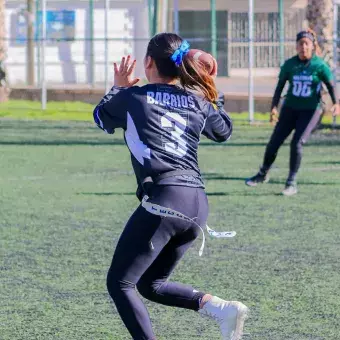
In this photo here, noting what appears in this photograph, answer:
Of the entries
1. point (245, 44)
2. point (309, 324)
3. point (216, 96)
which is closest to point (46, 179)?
point (309, 324)

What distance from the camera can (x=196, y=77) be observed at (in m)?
6.08

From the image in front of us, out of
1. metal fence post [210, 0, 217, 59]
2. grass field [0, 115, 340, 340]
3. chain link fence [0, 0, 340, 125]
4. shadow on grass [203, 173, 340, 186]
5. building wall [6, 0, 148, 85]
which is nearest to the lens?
grass field [0, 115, 340, 340]

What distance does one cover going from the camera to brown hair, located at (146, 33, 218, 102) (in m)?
6.03

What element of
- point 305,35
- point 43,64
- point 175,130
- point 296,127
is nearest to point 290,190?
point 296,127

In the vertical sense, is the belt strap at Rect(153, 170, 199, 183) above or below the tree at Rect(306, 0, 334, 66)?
below

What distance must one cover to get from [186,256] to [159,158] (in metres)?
4.26

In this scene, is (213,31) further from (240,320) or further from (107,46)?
(240,320)

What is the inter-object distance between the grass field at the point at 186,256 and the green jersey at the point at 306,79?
114 cm

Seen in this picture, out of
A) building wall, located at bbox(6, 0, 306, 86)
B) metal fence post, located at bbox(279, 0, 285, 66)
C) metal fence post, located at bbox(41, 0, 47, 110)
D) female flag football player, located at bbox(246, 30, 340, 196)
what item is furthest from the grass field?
building wall, located at bbox(6, 0, 306, 86)

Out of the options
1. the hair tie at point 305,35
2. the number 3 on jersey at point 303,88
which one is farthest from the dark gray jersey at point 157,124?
the number 3 on jersey at point 303,88

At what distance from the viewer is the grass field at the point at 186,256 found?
7598mm

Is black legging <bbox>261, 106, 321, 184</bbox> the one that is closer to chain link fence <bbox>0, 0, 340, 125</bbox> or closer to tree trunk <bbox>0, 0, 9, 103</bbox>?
chain link fence <bbox>0, 0, 340, 125</bbox>

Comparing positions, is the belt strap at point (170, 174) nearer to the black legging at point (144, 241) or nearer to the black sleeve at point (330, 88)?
the black legging at point (144, 241)

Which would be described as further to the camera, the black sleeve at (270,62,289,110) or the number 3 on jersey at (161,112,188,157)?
the black sleeve at (270,62,289,110)
